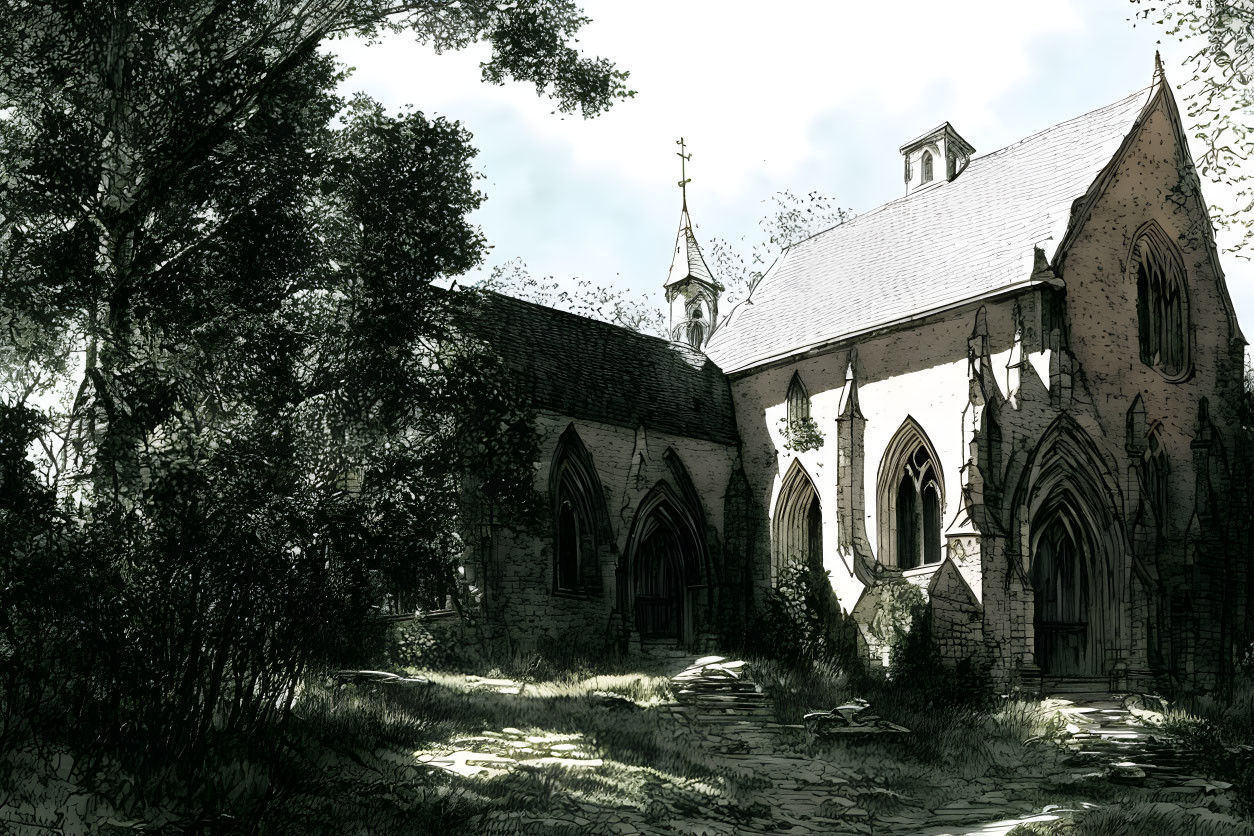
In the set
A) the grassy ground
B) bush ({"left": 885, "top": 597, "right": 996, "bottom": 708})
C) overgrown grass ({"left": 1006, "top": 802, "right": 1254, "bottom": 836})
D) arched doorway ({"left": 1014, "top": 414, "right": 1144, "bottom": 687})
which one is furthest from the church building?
overgrown grass ({"left": 1006, "top": 802, "right": 1254, "bottom": 836})

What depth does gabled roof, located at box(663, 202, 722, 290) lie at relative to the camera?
37.6m

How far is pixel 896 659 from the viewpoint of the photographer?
21.9 metres

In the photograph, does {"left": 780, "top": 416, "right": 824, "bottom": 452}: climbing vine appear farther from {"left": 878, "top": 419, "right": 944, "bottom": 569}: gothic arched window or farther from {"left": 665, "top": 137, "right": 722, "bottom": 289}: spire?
{"left": 665, "top": 137, "right": 722, "bottom": 289}: spire

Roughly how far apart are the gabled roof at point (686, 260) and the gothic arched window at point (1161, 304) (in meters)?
15.2

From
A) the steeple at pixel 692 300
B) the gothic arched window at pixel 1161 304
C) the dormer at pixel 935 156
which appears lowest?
the gothic arched window at pixel 1161 304

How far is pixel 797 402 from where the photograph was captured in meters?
27.1

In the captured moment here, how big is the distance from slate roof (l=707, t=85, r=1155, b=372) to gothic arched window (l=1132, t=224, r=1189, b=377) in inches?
85.0

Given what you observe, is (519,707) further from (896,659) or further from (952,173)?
(952,173)

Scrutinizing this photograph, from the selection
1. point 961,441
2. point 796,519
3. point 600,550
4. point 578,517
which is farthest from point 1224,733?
point 578,517

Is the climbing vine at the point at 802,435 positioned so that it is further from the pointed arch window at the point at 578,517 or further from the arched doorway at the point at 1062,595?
the arched doorway at the point at 1062,595

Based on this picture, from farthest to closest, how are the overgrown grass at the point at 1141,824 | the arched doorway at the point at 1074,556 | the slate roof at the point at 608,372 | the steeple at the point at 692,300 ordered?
the steeple at the point at 692,300
the slate roof at the point at 608,372
the arched doorway at the point at 1074,556
the overgrown grass at the point at 1141,824

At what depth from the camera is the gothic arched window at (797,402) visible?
26.9 meters

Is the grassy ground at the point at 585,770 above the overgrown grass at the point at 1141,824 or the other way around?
above

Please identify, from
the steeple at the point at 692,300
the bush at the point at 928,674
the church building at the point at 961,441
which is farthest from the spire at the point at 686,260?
the bush at the point at 928,674
